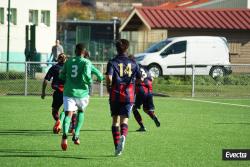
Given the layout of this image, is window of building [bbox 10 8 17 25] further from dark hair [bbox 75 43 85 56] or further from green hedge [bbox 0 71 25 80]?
dark hair [bbox 75 43 85 56]

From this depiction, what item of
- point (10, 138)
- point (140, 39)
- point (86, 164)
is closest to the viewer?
point (86, 164)

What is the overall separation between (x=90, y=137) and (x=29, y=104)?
8.93 meters

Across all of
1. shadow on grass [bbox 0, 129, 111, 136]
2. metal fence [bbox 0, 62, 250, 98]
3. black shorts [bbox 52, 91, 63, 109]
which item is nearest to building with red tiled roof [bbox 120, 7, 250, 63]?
metal fence [bbox 0, 62, 250, 98]

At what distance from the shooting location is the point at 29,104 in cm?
2422

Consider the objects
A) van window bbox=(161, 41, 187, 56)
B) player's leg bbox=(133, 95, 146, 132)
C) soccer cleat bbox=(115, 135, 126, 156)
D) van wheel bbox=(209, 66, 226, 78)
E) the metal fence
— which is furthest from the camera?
van window bbox=(161, 41, 187, 56)

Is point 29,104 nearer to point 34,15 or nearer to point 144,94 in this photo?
point 144,94

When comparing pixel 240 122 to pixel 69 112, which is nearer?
pixel 69 112

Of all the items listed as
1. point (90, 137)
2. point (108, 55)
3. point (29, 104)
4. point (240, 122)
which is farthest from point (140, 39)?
point (90, 137)

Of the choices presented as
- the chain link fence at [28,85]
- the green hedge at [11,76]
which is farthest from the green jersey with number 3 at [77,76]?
the green hedge at [11,76]

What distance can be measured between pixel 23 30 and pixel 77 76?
A: 38676mm

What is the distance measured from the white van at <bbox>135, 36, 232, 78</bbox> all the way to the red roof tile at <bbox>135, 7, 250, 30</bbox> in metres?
6.09

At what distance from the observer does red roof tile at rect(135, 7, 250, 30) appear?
1678 inches

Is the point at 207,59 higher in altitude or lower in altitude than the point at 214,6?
lower

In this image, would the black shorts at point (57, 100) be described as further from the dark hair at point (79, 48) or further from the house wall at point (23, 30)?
the house wall at point (23, 30)
